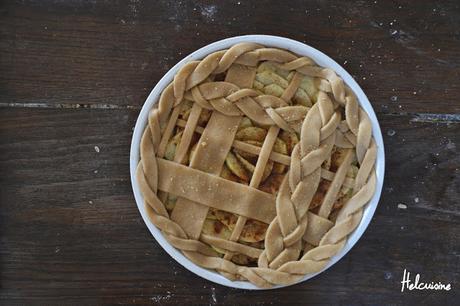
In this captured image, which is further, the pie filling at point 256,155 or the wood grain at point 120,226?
the wood grain at point 120,226

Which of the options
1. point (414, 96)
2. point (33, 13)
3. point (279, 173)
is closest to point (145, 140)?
point (279, 173)

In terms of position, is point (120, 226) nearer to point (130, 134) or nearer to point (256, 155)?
point (130, 134)

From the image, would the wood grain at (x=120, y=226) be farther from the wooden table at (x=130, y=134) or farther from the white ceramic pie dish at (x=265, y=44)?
the white ceramic pie dish at (x=265, y=44)

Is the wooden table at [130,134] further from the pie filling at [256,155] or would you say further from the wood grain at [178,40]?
the pie filling at [256,155]

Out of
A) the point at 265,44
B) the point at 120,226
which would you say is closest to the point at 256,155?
the point at 265,44

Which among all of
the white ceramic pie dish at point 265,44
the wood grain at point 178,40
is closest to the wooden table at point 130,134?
the wood grain at point 178,40

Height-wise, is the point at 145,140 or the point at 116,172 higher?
the point at 145,140

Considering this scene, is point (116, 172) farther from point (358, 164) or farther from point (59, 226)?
point (358, 164)

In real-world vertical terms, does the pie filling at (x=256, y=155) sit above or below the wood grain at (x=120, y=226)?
above
